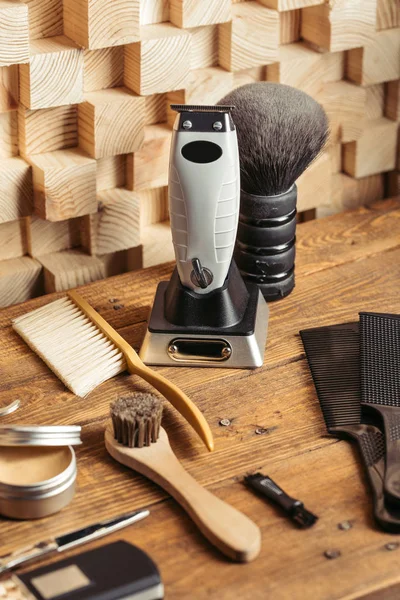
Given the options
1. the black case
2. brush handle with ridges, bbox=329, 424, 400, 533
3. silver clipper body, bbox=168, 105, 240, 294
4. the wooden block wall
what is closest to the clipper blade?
silver clipper body, bbox=168, 105, 240, 294

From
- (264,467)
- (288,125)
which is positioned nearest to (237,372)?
(264,467)

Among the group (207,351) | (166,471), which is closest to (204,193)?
(207,351)

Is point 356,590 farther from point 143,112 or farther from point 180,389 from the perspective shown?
point 143,112

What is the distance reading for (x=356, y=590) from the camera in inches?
29.4

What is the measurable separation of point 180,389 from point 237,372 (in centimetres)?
8

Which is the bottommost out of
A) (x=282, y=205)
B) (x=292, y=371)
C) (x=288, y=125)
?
(x=292, y=371)

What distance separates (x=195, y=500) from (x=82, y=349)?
30cm

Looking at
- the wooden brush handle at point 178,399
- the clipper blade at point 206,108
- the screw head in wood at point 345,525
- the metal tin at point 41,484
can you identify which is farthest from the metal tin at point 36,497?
the clipper blade at point 206,108

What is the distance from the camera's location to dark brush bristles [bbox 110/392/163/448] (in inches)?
34.8

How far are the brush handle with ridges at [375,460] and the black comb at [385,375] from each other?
15mm

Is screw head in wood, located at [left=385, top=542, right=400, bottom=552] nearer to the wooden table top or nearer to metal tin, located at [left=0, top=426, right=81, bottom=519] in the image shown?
the wooden table top

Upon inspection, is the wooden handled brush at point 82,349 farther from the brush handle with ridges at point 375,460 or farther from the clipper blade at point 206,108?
the clipper blade at point 206,108

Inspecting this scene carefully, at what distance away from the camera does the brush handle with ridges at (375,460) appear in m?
0.81

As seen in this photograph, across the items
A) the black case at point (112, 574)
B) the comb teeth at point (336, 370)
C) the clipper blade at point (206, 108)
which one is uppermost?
the clipper blade at point (206, 108)
